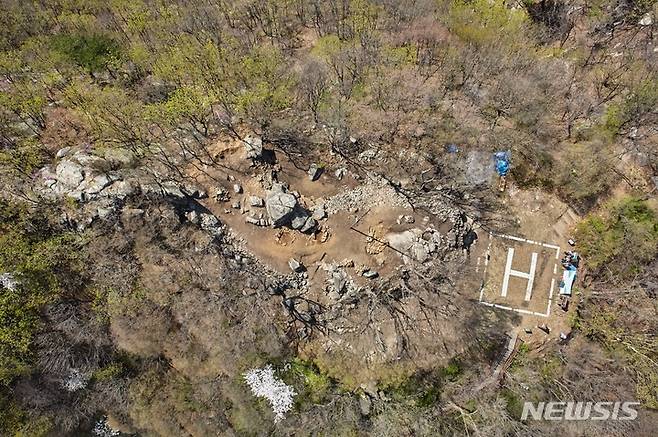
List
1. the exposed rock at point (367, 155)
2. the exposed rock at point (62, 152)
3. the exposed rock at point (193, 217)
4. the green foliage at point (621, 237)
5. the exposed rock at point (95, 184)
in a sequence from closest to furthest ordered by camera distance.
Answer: the exposed rock at point (95, 184) → the exposed rock at point (62, 152) → the exposed rock at point (193, 217) → the green foliage at point (621, 237) → the exposed rock at point (367, 155)

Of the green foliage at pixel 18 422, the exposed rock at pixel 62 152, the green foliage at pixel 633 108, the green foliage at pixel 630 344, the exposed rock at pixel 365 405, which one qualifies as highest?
the exposed rock at pixel 62 152

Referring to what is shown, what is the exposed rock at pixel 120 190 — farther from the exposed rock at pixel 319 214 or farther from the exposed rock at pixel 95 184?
the exposed rock at pixel 319 214

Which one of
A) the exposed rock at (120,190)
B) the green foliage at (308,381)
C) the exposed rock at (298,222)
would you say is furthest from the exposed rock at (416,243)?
the exposed rock at (120,190)

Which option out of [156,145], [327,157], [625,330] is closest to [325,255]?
[327,157]

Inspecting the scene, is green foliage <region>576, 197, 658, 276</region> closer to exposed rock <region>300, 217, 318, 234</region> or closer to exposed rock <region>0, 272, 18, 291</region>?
exposed rock <region>300, 217, 318, 234</region>

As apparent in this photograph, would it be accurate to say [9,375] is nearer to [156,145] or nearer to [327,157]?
[156,145]

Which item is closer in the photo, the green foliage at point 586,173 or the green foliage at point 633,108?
the green foliage at point 586,173

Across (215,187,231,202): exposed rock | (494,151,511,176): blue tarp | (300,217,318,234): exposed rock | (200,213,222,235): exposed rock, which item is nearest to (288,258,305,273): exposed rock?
(300,217,318,234): exposed rock
